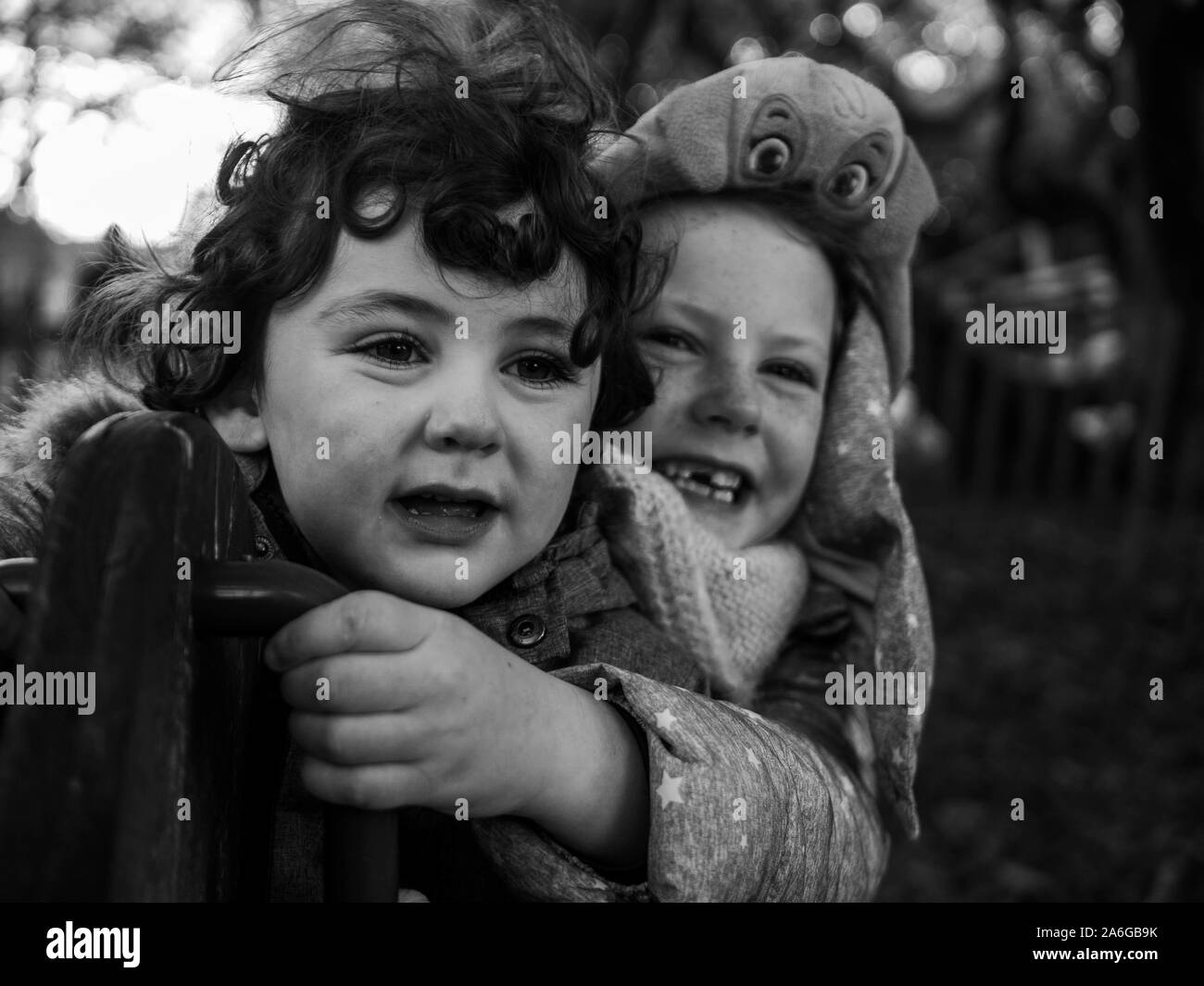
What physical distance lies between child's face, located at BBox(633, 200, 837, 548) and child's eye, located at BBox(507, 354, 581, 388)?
1.31 feet

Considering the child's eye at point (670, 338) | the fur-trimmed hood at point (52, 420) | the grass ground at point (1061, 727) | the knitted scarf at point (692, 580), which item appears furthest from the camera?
the grass ground at point (1061, 727)

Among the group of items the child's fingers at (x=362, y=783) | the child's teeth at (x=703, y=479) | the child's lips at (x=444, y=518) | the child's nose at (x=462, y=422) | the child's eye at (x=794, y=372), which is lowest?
the child's fingers at (x=362, y=783)

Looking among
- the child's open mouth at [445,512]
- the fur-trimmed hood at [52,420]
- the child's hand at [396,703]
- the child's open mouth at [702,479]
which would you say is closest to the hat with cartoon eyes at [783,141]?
the child's open mouth at [702,479]

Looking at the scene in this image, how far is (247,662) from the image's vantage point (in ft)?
3.84

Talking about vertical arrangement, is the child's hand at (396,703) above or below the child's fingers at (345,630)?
below

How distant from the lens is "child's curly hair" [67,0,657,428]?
1413mm

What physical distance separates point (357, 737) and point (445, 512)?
419 millimetres

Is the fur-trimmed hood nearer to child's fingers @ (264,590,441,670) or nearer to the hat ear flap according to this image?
child's fingers @ (264,590,441,670)

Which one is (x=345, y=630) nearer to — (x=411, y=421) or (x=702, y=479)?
(x=411, y=421)

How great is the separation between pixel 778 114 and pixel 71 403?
1.11m

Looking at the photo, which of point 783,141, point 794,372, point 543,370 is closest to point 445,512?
point 543,370

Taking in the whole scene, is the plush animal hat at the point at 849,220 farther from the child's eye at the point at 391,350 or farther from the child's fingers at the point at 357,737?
the child's fingers at the point at 357,737

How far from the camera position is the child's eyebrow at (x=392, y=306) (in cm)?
134
